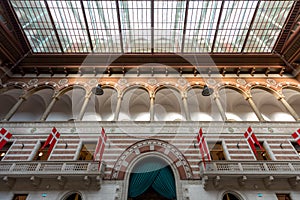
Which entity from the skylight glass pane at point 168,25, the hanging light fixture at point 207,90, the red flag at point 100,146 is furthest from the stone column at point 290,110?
the red flag at point 100,146

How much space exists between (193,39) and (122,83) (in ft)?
31.1

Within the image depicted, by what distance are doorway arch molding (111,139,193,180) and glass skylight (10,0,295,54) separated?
11542 mm

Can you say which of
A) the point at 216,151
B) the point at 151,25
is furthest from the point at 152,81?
the point at 216,151

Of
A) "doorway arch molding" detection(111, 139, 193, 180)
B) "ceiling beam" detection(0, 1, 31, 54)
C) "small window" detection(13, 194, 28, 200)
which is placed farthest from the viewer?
"ceiling beam" detection(0, 1, 31, 54)

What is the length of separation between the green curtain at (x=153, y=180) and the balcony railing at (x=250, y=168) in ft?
8.25

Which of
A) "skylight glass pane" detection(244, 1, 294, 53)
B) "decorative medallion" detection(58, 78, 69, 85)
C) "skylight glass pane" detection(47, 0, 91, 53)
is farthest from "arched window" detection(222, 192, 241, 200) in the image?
"skylight glass pane" detection(47, 0, 91, 53)

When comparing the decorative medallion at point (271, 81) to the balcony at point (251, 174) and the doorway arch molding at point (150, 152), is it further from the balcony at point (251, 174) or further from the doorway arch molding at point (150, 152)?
the doorway arch molding at point (150, 152)

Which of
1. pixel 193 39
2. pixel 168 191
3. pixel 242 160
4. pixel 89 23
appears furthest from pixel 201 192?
pixel 89 23

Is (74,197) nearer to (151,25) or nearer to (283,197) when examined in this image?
(283,197)

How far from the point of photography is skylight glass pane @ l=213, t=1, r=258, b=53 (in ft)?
60.1

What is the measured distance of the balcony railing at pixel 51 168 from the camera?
39.7 feet

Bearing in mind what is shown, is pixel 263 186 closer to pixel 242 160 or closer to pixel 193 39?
pixel 242 160

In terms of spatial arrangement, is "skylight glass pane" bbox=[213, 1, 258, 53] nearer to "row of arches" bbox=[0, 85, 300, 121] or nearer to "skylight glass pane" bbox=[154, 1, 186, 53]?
"skylight glass pane" bbox=[154, 1, 186, 53]

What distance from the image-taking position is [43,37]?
66.0 feet
